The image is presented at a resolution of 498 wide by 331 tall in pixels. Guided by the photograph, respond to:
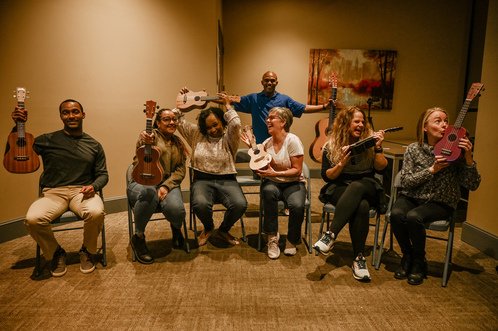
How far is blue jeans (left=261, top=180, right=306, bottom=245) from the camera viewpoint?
3.02 meters

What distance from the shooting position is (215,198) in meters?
3.25

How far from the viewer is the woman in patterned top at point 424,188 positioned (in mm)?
2590

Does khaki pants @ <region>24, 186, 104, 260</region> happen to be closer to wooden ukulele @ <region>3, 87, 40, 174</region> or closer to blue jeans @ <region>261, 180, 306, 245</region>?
wooden ukulele @ <region>3, 87, 40, 174</region>

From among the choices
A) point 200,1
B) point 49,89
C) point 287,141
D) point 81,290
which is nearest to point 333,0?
point 200,1

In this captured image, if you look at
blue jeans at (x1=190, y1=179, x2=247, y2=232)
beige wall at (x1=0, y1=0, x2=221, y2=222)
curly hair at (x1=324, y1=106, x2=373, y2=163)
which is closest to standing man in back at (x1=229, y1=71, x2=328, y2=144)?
beige wall at (x1=0, y1=0, x2=221, y2=222)

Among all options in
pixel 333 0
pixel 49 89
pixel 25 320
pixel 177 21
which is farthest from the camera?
pixel 333 0

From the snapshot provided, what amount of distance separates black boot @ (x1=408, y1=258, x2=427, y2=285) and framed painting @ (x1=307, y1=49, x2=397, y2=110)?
3.91 meters

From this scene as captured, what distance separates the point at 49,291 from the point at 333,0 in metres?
5.74

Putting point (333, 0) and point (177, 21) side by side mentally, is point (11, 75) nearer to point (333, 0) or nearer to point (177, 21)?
point (177, 21)


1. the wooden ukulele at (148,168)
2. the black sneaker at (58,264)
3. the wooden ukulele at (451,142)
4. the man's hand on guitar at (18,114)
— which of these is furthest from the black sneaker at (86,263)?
the wooden ukulele at (451,142)

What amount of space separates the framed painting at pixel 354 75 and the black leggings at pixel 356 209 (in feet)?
12.2

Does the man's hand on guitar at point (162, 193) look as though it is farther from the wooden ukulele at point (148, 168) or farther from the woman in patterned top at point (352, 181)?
the woman in patterned top at point (352, 181)

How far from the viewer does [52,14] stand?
368 cm

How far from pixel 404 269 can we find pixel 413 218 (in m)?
0.46
